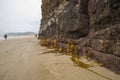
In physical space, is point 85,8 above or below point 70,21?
above

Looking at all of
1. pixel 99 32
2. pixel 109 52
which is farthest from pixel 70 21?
pixel 109 52

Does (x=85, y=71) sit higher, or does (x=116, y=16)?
(x=116, y=16)

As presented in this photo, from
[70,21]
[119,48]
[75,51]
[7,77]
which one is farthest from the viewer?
[70,21]

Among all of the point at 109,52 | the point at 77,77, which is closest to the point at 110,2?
the point at 109,52

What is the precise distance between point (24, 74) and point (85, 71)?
1.99 meters

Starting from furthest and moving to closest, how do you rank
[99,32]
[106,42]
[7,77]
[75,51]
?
[75,51], [99,32], [106,42], [7,77]

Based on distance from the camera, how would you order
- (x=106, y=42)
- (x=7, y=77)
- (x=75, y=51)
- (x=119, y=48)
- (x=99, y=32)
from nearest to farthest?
(x=119, y=48)
(x=7, y=77)
(x=106, y=42)
(x=99, y=32)
(x=75, y=51)

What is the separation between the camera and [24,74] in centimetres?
429

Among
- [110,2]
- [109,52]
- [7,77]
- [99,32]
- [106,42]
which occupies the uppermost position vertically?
[110,2]

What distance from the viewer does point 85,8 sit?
22.7 ft

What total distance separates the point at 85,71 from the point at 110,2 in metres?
2.54

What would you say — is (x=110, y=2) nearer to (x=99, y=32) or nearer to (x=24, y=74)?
(x=99, y=32)

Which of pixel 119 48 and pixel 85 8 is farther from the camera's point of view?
pixel 85 8

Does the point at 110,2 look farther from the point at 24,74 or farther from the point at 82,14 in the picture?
the point at 24,74
